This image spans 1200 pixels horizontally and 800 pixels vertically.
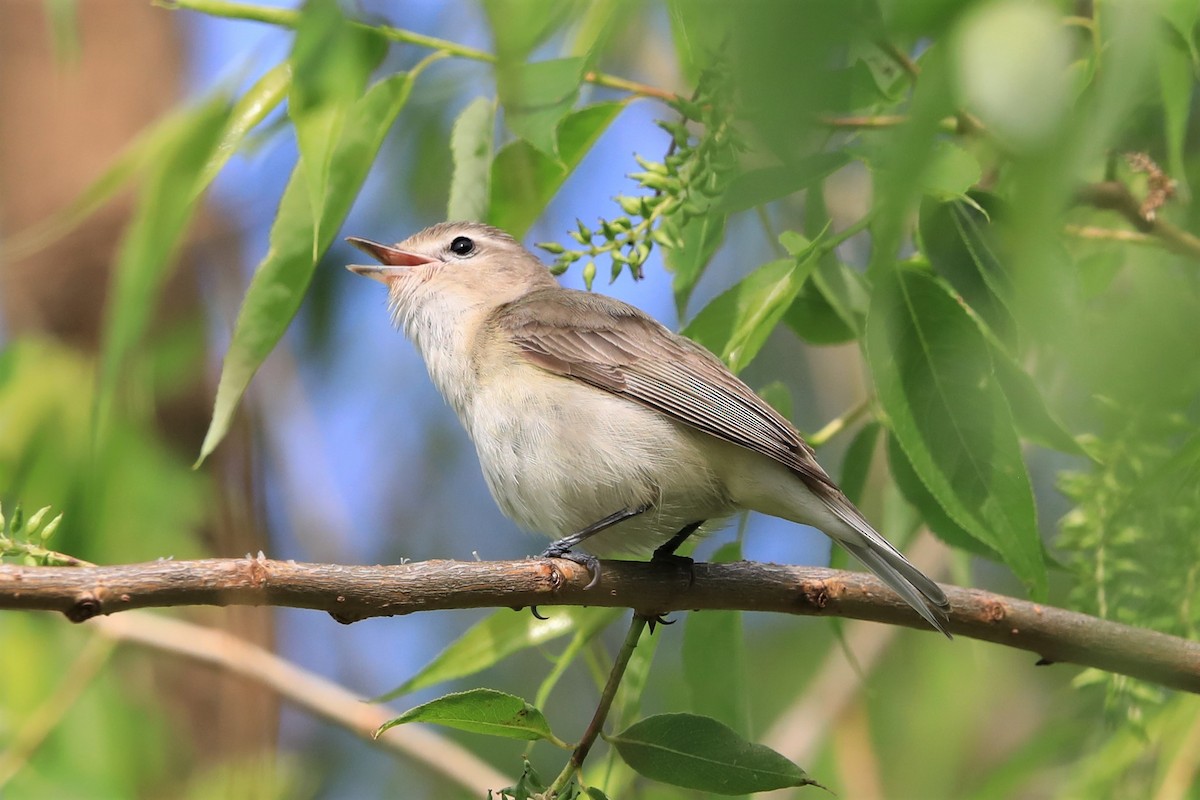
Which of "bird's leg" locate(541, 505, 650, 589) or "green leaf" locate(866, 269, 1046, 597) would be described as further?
"bird's leg" locate(541, 505, 650, 589)

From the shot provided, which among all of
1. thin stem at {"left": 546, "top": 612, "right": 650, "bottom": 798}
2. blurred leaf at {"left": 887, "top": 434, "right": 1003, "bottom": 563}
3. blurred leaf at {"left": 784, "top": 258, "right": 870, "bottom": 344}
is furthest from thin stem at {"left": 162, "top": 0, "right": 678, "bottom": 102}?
thin stem at {"left": 546, "top": 612, "right": 650, "bottom": 798}

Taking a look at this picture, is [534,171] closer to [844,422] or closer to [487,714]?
[844,422]

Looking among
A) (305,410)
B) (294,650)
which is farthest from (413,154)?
(294,650)

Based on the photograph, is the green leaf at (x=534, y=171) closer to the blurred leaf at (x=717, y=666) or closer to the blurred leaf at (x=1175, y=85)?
the blurred leaf at (x=717, y=666)

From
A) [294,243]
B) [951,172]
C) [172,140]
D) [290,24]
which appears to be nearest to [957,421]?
[951,172]

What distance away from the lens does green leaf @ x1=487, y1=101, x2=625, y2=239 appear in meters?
2.92

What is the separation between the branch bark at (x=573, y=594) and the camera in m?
1.93

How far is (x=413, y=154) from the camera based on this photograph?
4730mm

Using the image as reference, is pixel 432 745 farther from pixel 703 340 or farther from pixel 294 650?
pixel 294 650

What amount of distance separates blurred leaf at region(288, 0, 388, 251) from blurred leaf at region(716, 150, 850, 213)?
2.83 feet

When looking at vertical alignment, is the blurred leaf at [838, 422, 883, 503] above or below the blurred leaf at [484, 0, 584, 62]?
below

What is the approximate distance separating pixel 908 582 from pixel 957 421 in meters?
0.41

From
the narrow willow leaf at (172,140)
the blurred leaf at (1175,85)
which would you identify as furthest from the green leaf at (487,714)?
the blurred leaf at (1175,85)

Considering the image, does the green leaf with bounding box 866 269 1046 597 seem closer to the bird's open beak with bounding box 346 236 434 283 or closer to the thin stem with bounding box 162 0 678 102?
the thin stem with bounding box 162 0 678 102
